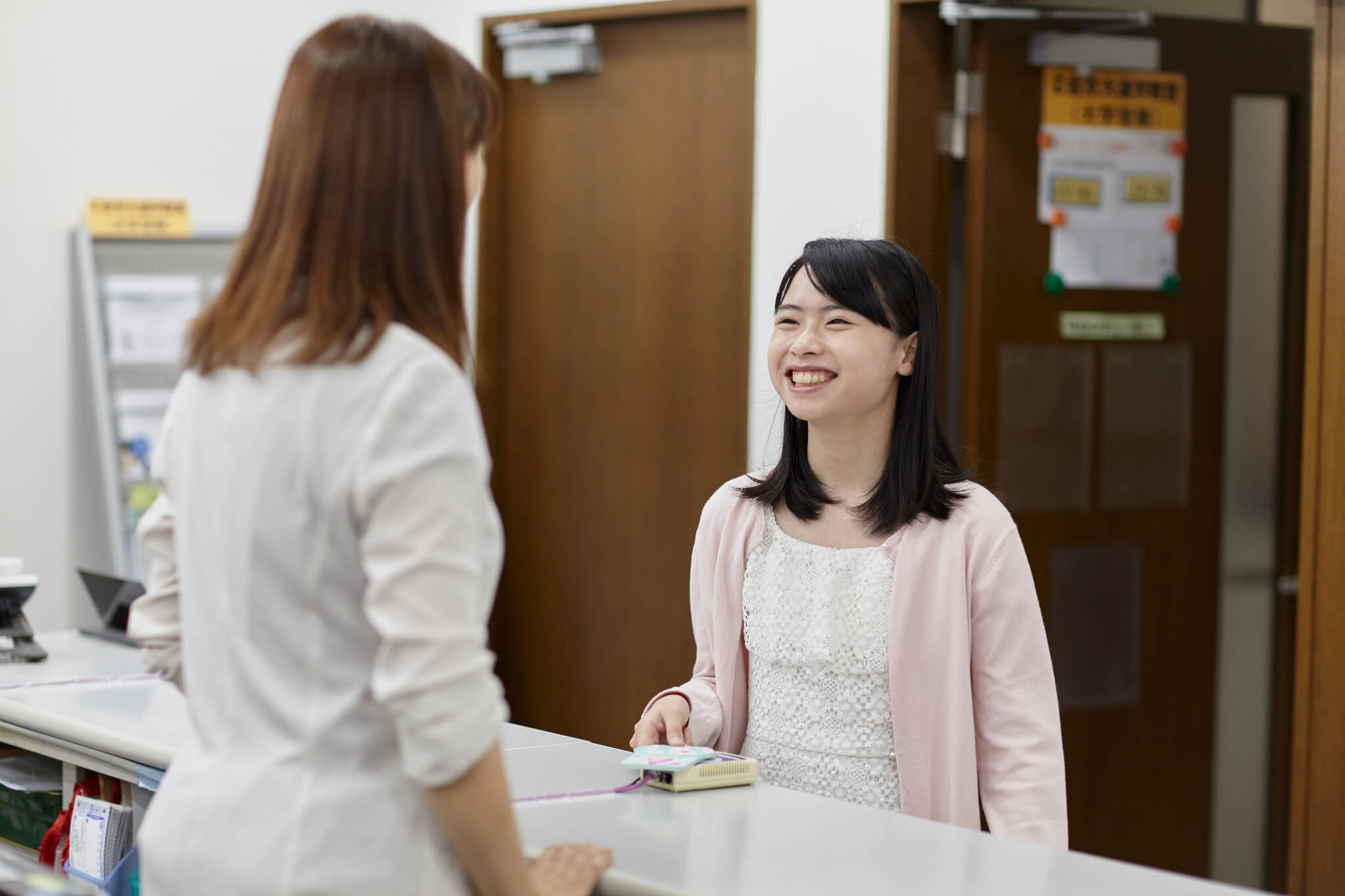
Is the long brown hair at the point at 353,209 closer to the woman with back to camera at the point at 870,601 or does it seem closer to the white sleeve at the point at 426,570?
the white sleeve at the point at 426,570

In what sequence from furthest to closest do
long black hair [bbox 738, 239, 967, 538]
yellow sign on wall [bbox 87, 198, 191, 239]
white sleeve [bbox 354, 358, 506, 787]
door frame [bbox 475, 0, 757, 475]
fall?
door frame [bbox 475, 0, 757, 475] → yellow sign on wall [bbox 87, 198, 191, 239] → long black hair [bbox 738, 239, 967, 538] → white sleeve [bbox 354, 358, 506, 787]

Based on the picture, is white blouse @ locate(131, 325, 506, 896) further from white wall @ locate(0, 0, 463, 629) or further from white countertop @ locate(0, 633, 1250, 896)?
white wall @ locate(0, 0, 463, 629)

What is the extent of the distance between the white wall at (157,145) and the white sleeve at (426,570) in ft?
7.63

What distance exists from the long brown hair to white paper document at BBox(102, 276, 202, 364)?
2723mm

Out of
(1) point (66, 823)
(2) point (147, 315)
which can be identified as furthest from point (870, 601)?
(2) point (147, 315)

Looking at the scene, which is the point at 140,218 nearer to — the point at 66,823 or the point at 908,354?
the point at 66,823

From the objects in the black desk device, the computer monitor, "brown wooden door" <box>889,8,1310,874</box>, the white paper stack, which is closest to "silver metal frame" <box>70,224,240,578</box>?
the computer monitor

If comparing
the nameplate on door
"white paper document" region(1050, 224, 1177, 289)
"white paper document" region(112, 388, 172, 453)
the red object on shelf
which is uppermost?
"white paper document" region(1050, 224, 1177, 289)

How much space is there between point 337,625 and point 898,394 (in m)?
1.09

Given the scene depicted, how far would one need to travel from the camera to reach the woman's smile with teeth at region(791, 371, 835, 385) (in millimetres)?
1890

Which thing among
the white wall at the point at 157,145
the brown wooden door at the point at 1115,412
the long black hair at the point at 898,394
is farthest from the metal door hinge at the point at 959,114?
the long black hair at the point at 898,394

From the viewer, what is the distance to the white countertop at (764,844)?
132cm

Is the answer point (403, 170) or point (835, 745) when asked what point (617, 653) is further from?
point (403, 170)

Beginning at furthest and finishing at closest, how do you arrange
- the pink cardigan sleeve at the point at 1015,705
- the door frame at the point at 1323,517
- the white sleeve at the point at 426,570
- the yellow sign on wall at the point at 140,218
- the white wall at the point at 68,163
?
the yellow sign on wall at the point at 140,218, the white wall at the point at 68,163, the door frame at the point at 1323,517, the pink cardigan sleeve at the point at 1015,705, the white sleeve at the point at 426,570
